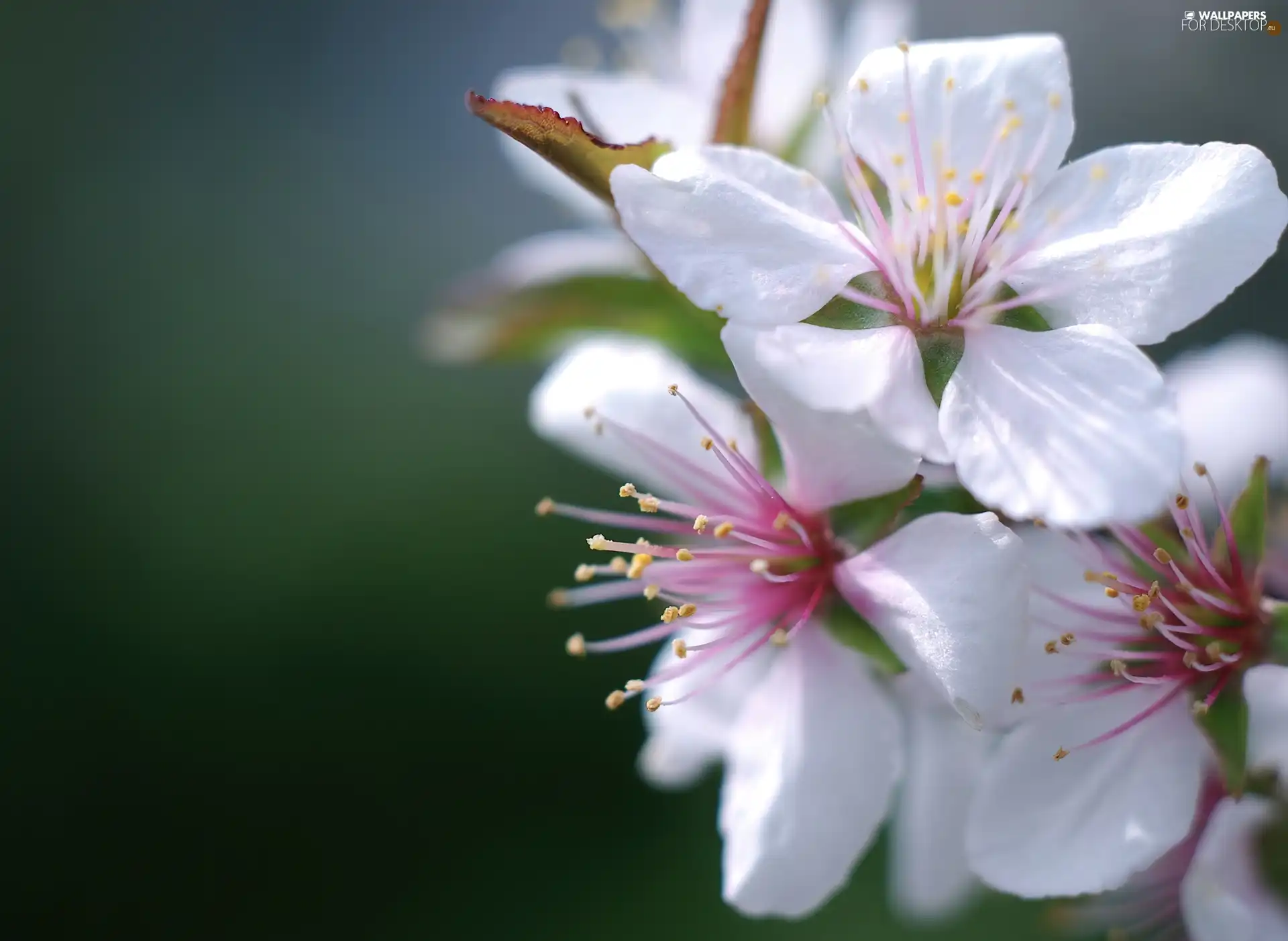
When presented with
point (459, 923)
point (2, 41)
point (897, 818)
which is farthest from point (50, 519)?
point (897, 818)

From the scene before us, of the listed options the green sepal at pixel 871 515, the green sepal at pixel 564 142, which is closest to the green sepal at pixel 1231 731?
the green sepal at pixel 871 515

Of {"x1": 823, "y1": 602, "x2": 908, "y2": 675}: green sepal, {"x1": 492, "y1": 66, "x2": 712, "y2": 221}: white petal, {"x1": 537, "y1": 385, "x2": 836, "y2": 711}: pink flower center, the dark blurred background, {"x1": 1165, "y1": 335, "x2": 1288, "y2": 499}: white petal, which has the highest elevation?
{"x1": 492, "y1": 66, "x2": 712, "y2": 221}: white petal

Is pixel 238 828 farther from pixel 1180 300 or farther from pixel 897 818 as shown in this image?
pixel 1180 300

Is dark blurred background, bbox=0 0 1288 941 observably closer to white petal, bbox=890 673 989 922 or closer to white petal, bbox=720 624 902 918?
white petal, bbox=890 673 989 922

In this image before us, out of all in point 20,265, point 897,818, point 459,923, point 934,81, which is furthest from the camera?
point 20,265

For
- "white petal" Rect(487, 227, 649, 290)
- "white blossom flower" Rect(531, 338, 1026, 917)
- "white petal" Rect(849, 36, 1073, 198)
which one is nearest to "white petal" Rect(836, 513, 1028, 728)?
"white blossom flower" Rect(531, 338, 1026, 917)

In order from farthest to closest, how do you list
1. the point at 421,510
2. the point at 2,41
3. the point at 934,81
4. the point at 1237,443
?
the point at 2,41 → the point at 421,510 → the point at 1237,443 → the point at 934,81

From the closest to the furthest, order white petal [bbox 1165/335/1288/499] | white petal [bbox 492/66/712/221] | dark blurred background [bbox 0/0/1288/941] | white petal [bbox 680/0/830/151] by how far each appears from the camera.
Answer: white petal [bbox 492/66/712/221] < white petal [bbox 1165/335/1288/499] < white petal [bbox 680/0/830/151] < dark blurred background [bbox 0/0/1288/941]

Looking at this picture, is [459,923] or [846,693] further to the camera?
[459,923]
